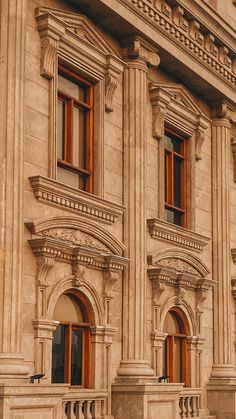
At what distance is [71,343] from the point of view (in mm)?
16500

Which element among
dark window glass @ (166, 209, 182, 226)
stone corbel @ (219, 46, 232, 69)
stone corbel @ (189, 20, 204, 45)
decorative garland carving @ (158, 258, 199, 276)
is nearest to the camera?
decorative garland carving @ (158, 258, 199, 276)

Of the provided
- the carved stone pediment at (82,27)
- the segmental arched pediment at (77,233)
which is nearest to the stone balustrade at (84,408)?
the segmental arched pediment at (77,233)

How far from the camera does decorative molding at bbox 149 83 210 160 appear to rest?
19781 mm

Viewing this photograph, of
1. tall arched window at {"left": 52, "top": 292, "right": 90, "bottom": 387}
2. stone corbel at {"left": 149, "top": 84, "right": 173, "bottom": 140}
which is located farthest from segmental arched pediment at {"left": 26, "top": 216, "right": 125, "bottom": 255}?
stone corbel at {"left": 149, "top": 84, "right": 173, "bottom": 140}

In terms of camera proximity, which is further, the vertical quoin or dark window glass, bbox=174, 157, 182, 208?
dark window glass, bbox=174, 157, 182, 208

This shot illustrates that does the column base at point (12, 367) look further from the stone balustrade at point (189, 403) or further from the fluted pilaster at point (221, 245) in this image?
the fluted pilaster at point (221, 245)

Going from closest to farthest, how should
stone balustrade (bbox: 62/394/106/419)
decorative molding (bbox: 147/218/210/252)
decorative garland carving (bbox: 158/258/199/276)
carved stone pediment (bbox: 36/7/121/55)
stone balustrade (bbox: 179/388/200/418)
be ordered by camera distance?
stone balustrade (bbox: 62/394/106/419), carved stone pediment (bbox: 36/7/121/55), decorative molding (bbox: 147/218/210/252), decorative garland carving (bbox: 158/258/199/276), stone balustrade (bbox: 179/388/200/418)

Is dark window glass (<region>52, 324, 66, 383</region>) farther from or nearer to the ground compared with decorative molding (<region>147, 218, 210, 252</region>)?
nearer to the ground

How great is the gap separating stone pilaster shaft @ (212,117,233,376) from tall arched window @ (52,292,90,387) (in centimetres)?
546

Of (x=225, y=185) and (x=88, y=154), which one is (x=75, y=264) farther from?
(x=225, y=185)

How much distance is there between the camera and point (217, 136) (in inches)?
893

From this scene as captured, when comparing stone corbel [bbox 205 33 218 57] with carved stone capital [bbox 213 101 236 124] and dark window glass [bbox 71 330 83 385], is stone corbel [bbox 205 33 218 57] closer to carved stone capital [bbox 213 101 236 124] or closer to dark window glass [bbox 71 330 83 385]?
carved stone capital [bbox 213 101 236 124]

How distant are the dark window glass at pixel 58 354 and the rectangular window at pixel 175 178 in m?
5.01

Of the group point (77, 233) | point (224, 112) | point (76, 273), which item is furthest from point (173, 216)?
point (76, 273)
